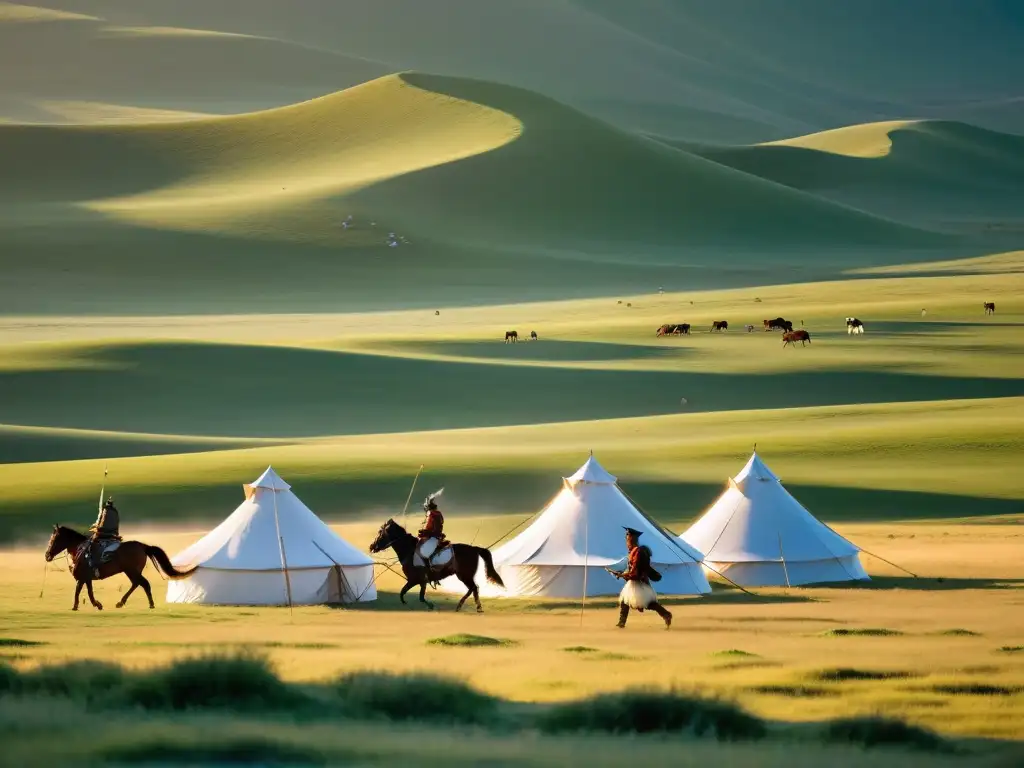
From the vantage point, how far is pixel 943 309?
87062mm

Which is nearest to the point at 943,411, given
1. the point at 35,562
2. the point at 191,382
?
the point at 191,382

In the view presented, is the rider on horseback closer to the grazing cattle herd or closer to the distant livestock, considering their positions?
the grazing cattle herd

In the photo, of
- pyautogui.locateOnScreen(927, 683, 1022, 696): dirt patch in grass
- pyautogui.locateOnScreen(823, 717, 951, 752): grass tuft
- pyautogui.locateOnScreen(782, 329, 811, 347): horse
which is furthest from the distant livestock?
pyautogui.locateOnScreen(823, 717, 951, 752): grass tuft

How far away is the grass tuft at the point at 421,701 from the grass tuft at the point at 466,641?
5169mm

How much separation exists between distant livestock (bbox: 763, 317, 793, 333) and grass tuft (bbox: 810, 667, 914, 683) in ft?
183

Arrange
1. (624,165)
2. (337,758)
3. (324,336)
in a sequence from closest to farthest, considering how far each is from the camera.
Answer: (337,758), (324,336), (624,165)

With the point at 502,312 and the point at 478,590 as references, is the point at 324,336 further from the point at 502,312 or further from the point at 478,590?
the point at 478,590

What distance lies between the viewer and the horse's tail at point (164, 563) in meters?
25.4

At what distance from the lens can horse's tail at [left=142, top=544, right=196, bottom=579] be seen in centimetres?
2536

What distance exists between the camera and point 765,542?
102 ft

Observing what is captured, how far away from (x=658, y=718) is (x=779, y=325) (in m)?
62.7

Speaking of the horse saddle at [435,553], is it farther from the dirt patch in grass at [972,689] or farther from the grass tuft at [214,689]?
the grass tuft at [214,689]

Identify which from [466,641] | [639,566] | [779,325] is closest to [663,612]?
[639,566]

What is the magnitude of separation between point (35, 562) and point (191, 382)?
32.2m
